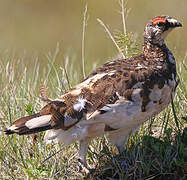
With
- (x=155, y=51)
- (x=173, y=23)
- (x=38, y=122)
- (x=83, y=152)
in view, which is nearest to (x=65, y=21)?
(x=155, y=51)

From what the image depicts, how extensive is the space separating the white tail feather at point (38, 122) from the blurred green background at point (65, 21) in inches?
260

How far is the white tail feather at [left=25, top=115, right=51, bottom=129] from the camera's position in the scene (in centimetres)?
339

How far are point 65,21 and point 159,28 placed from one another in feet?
31.8

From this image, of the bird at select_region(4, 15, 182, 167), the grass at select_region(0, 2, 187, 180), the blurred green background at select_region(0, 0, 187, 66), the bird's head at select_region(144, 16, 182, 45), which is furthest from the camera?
the blurred green background at select_region(0, 0, 187, 66)

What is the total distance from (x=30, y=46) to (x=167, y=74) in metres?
8.17

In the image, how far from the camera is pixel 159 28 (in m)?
3.68

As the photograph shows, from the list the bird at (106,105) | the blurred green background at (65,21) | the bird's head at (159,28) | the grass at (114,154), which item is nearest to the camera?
the bird at (106,105)

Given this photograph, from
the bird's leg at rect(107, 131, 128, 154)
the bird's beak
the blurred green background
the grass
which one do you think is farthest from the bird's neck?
the blurred green background

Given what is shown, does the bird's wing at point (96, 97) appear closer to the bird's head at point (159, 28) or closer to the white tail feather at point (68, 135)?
the white tail feather at point (68, 135)

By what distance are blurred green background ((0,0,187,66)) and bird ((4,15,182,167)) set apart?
255 inches

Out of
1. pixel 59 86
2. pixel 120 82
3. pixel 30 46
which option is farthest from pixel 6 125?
pixel 30 46

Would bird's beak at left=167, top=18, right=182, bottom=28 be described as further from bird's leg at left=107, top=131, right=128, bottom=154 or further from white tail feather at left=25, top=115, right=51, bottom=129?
white tail feather at left=25, top=115, right=51, bottom=129

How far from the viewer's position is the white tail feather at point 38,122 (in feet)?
11.1

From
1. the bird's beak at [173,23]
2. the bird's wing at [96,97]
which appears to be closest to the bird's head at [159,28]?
the bird's beak at [173,23]
